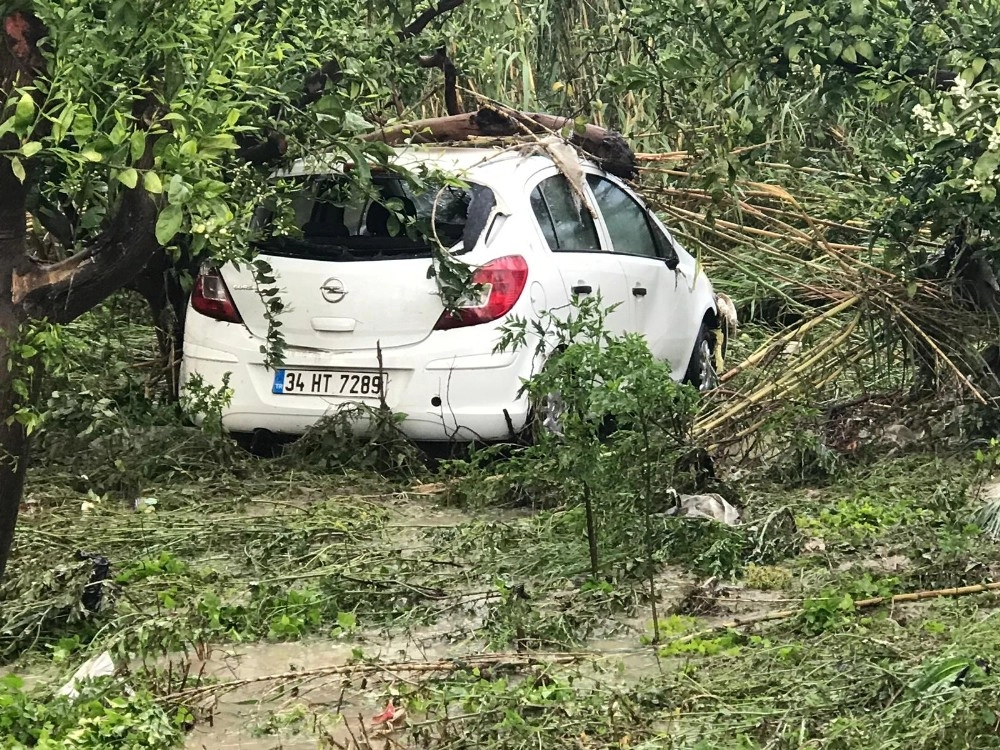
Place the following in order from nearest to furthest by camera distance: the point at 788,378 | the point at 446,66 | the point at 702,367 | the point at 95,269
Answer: the point at 95,269
the point at 788,378
the point at 446,66
the point at 702,367

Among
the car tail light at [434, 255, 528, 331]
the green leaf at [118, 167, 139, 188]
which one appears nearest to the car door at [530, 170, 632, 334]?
the car tail light at [434, 255, 528, 331]

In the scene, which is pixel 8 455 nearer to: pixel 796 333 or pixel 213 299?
pixel 213 299

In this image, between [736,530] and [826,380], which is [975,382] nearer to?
[826,380]

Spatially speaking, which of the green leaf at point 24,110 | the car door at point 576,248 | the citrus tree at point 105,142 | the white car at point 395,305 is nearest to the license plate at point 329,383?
the white car at point 395,305

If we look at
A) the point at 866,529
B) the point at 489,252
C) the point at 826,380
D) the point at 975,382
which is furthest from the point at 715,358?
the point at 866,529

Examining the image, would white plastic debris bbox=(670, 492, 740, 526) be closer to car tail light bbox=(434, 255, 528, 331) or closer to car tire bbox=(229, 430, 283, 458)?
car tail light bbox=(434, 255, 528, 331)

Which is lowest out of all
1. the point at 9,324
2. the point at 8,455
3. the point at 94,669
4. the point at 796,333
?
the point at 94,669

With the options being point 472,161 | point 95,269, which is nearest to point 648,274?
point 472,161

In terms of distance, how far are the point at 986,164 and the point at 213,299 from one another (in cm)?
370

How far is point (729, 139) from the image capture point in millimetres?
5840

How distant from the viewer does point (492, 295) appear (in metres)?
→ 6.63

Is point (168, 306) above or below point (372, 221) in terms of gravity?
below

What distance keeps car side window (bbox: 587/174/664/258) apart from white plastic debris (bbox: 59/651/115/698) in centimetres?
431

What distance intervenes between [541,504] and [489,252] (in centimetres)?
124
